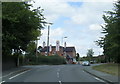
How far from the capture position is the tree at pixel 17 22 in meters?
25.4

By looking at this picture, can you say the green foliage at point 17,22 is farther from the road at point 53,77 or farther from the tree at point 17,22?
the road at point 53,77

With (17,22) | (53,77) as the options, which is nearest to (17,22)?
(17,22)

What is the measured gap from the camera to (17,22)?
26.0 m

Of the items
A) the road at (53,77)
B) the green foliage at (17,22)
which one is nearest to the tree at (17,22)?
the green foliage at (17,22)

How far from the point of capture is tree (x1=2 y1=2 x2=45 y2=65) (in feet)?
83.4

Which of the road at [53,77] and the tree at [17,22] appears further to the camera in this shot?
the tree at [17,22]

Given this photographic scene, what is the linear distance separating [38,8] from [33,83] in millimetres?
16105

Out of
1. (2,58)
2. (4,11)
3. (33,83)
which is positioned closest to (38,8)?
(4,11)

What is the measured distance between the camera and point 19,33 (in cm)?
2823

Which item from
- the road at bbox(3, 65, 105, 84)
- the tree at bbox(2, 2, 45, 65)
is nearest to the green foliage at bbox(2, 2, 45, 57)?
the tree at bbox(2, 2, 45, 65)

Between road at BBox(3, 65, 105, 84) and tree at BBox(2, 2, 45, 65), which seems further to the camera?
tree at BBox(2, 2, 45, 65)

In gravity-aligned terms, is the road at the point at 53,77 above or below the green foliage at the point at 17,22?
below

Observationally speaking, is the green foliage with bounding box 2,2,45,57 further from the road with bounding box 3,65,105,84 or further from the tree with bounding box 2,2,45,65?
the road with bounding box 3,65,105,84

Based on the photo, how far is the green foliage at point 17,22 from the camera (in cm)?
2539
